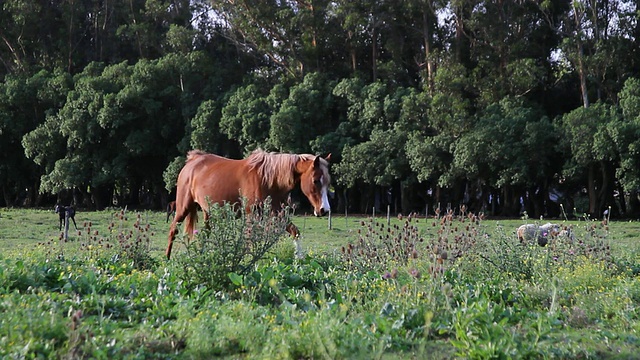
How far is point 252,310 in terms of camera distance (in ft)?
18.2

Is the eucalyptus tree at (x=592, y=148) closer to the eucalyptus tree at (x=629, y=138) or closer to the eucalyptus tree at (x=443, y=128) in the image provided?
the eucalyptus tree at (x=629, y=138)

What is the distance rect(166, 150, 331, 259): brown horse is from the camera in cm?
986

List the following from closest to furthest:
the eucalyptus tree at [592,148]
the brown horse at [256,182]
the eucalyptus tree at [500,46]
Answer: the brown horse at [256,182] → the eucalyptus tree at [592,148] → the eucalyptus tree at [500,46]

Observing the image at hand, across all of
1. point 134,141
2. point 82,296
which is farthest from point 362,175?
point 82,296

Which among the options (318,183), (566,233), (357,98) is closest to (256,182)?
(318,183)

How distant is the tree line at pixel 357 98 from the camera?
109 feet

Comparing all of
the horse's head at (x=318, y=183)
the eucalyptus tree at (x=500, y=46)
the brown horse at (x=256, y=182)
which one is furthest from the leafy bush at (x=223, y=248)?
the eucalyptus tree at (x=500, y=46)

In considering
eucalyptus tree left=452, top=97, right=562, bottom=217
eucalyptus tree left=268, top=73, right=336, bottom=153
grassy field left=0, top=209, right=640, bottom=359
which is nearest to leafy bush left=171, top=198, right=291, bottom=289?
grassy field left=0, top=209, right=640, bottom=359

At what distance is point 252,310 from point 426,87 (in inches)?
1241

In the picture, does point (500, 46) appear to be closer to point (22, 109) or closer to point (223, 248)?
point (22, 109)

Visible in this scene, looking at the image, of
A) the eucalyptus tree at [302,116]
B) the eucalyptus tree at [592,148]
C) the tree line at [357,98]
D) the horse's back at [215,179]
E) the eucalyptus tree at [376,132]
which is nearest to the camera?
the horse's back at [215,179]

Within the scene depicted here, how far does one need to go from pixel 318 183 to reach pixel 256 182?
3.77 ft

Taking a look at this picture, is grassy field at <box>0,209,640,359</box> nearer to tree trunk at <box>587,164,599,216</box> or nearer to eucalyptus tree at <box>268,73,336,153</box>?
tree trunk at <box>587,164,599,216</box>

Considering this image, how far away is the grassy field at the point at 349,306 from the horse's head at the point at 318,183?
1.32 meters
